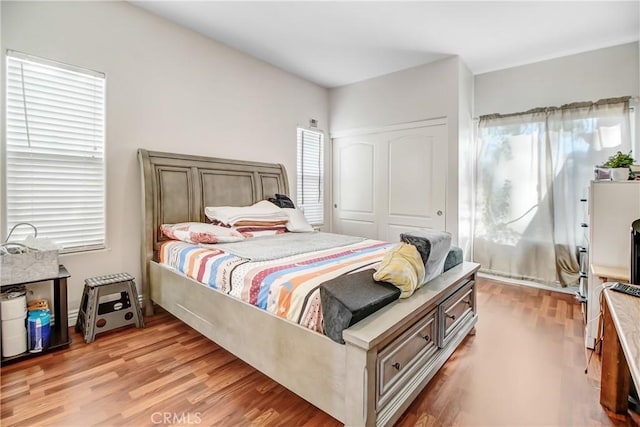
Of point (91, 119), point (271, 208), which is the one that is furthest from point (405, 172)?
point (91, 119)

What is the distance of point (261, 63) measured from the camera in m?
3.84

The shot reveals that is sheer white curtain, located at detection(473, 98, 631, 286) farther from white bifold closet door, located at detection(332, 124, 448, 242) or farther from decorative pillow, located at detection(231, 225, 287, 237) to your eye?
decorative pillow, located at detection(231, 225, 287, 237)

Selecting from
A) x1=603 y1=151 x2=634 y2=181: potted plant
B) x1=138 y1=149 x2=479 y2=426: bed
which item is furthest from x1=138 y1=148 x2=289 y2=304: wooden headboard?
x1=603 y1=151 x2=634 y2=181: potted plant

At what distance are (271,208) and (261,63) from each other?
6.06ft

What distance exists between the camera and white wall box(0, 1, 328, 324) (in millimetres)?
2398

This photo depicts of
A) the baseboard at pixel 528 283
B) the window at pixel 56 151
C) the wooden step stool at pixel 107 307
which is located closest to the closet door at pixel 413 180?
the baseboard at pixel 528 283

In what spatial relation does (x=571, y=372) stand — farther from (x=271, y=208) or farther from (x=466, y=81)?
(x=466, y=81)

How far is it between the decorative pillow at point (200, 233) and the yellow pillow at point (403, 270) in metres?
1.51

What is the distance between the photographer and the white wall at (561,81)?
3.24 m

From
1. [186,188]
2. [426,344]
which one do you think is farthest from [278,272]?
[186,188]

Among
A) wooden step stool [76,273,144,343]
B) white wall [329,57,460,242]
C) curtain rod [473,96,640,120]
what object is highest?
white wall [329,57,460,242]

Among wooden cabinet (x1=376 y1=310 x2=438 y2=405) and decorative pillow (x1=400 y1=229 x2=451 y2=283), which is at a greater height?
decorative pillow (x1=400 y1=229 x2=451 y2=283)

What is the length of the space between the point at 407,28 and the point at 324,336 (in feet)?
9.87

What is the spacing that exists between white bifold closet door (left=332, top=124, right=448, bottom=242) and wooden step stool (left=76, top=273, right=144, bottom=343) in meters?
3.02
